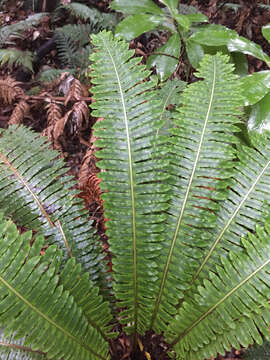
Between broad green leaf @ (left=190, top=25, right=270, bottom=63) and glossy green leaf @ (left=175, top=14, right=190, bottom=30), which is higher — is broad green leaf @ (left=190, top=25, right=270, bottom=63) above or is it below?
below

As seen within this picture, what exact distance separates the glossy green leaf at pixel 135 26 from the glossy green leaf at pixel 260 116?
66 centimetres

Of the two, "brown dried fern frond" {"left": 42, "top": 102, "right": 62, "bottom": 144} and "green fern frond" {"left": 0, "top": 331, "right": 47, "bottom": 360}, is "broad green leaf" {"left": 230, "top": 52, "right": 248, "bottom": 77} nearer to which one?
"brown dried fern frond" {"left": 42, "top": 102, "right": 62, "bottom": 144}

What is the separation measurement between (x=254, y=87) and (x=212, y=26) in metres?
0.58

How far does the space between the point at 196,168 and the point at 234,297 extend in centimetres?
48

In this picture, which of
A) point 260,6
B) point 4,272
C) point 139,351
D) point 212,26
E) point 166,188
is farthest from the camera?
point 260,6

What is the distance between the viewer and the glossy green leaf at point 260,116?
1339 mm

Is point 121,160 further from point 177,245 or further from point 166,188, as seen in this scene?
point 177,245

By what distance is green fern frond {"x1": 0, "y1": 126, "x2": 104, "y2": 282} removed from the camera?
126 cm

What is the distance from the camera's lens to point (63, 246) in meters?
1.25

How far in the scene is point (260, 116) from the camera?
1.36 metres

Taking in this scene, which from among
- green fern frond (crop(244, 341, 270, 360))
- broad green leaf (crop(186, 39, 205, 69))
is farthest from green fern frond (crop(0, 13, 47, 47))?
green fern frond (crop(244, 341, 270, 360))

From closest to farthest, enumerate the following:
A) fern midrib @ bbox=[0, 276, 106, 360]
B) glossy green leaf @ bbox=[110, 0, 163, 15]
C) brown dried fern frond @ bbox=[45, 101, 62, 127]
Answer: fern midrib @ bbox=[0, 276, 106, 360], glossy green leaf @ bbox=[110, 0, 163, 15], brown dried fern frond @ bbox=[45, 101, 62, 127]

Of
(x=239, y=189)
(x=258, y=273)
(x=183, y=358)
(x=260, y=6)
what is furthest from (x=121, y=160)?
(x=260, y=6)

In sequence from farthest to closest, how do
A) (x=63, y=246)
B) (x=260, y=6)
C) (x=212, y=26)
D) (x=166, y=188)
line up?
(x=260, y=6) → (x=212, y=26) → (x=63, y=246) → (x=166, y=188)
